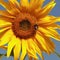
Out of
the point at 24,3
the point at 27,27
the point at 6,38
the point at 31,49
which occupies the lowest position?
the point at 31,49

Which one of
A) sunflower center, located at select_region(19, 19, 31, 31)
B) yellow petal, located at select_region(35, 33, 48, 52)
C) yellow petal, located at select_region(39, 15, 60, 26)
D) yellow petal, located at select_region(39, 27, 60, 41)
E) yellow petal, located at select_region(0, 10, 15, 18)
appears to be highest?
yellow petal, located at select_region(0, 10, 15, 18)

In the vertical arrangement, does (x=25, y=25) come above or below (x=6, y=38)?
above

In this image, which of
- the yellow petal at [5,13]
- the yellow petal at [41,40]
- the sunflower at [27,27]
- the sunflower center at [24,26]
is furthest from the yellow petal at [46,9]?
the yellow petal at [5,13]

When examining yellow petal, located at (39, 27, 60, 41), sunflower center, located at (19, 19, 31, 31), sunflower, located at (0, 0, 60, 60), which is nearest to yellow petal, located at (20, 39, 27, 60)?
sunflower, located at (0, 0, 60, 60)

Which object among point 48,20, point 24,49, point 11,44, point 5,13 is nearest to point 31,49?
point 24,49

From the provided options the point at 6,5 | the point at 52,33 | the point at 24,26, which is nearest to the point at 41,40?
the point at 52,33

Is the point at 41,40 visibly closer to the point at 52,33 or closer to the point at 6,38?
the point at 52,33

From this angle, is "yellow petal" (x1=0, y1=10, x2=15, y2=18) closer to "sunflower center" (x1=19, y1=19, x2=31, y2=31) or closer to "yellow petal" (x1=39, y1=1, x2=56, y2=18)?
"sunflower center" (x1=19, y1=19, x2=31, y2=31)

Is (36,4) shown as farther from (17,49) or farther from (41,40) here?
(17,49)

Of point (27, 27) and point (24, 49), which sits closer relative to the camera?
point (24, 49)
